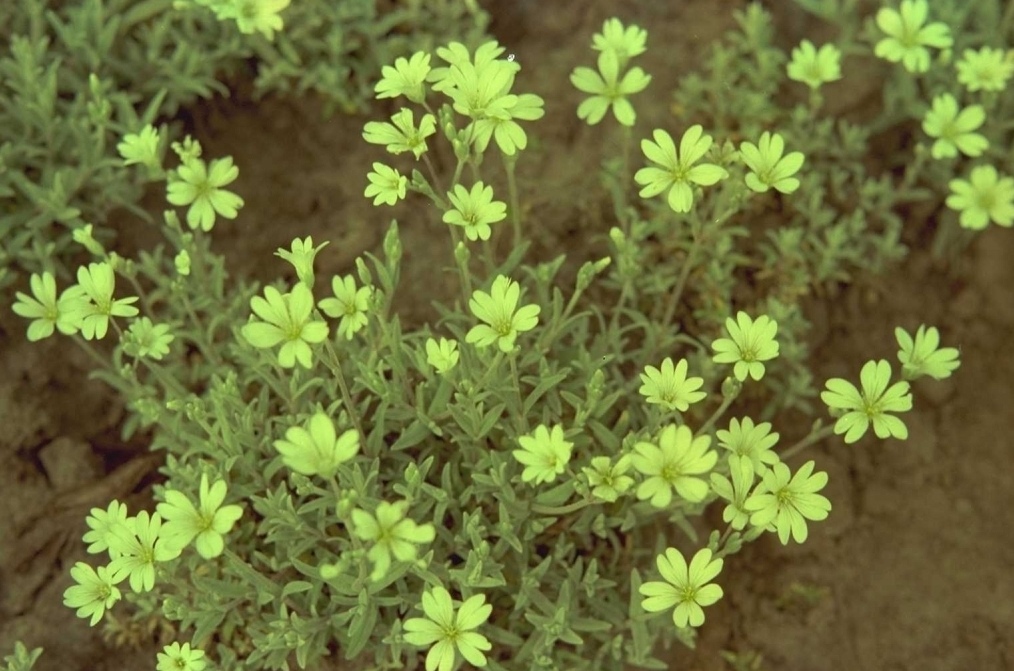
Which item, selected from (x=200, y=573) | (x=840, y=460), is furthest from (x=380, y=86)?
(x=840, y=460)

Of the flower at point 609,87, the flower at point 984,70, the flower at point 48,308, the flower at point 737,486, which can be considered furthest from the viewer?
the flower at point 984,70

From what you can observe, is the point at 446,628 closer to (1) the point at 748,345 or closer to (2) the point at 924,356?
(1) the point at 748,345

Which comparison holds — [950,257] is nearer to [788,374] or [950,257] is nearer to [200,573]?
[788,374]

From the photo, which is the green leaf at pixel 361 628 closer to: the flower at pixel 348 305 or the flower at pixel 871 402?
the flower at pixel 348 305

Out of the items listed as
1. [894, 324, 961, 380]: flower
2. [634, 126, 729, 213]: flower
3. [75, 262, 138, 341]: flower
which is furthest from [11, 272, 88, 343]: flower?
[894, 324, 961, 380]: flower

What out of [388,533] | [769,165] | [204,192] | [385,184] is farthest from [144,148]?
[769,165]

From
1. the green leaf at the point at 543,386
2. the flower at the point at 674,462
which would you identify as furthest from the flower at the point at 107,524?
the flower at the point at 674,462

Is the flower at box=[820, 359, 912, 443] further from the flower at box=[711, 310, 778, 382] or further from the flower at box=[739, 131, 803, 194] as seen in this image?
the flower at box=[739, 131, 803, 194]
